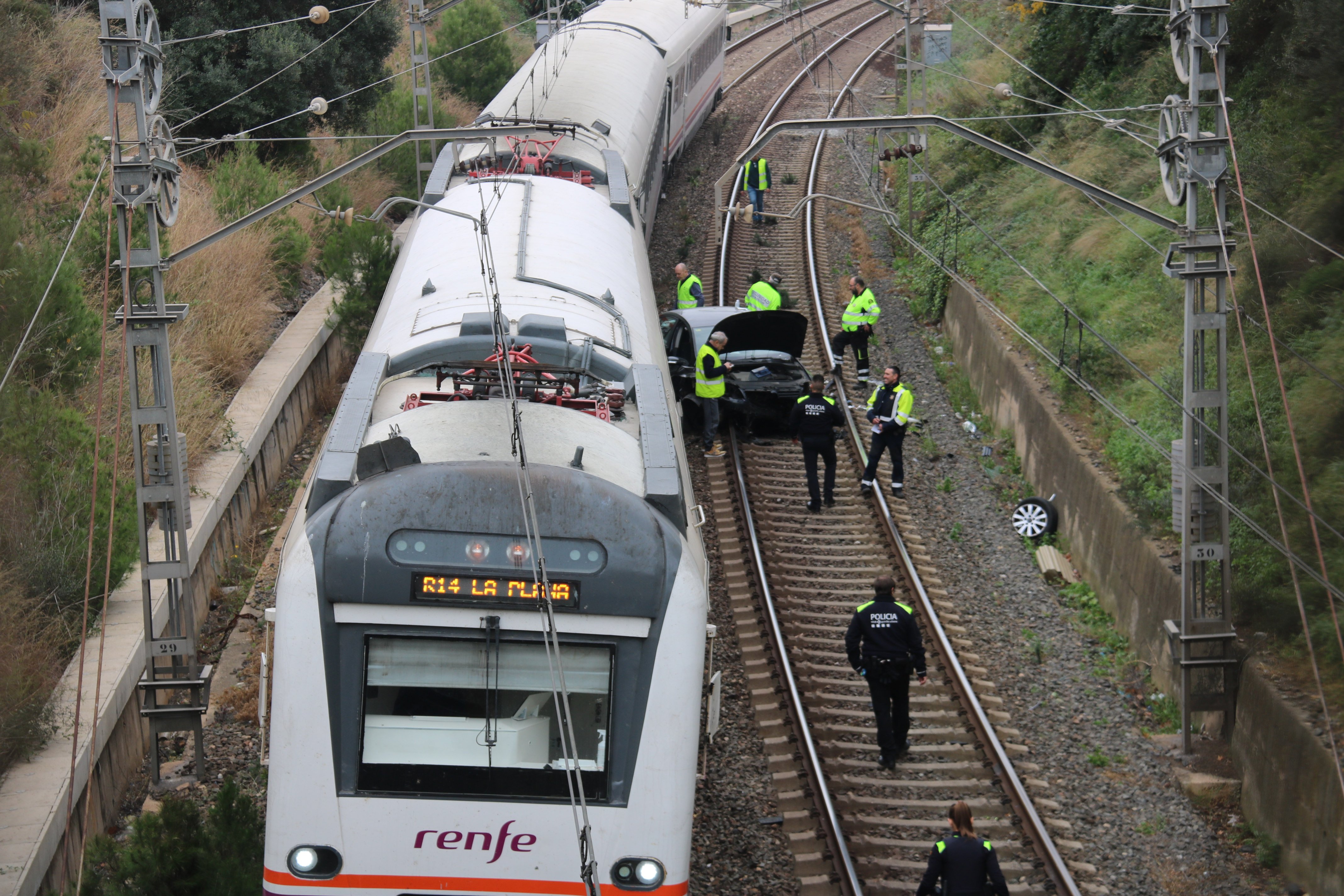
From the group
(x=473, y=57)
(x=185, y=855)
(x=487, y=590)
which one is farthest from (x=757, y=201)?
(x=487, y=590)

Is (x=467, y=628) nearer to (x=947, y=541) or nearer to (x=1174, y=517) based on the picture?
(x=1174, y=517)

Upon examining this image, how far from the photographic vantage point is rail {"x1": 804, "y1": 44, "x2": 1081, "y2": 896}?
9211 millimetres

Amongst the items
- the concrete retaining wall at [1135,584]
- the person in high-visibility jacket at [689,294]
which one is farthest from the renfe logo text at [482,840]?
the person in high-visibility jacket at [689,294]

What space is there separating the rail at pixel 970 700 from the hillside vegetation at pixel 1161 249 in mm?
2237

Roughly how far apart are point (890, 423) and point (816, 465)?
951 millimetres

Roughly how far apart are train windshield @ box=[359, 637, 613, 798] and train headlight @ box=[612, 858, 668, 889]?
14.0 inches

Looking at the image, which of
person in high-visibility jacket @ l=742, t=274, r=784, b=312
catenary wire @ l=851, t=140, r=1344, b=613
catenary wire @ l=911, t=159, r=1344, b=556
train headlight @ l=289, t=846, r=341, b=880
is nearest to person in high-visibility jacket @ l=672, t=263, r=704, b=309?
person in high-visibility jacket @ l=742, t=274, r=784, b=312

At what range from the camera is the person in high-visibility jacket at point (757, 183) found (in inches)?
930

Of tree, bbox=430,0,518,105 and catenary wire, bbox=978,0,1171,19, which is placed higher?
tree, bbox=430,0,518,105

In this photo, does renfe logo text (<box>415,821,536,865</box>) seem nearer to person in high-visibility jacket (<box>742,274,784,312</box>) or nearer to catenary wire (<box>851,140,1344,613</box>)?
catenary wire (<box>851,140,1344,613</box>)

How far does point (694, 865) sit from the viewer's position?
30.1ft

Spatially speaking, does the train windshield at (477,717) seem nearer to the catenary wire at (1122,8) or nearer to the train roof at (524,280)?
the train roof at (524,280)

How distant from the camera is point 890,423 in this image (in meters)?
14.5

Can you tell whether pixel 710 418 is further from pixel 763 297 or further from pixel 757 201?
pixel 757 201
